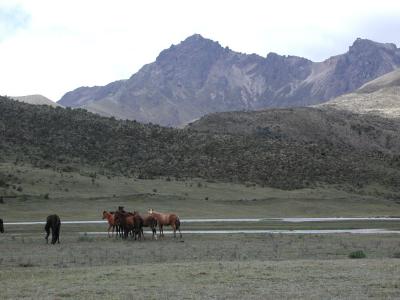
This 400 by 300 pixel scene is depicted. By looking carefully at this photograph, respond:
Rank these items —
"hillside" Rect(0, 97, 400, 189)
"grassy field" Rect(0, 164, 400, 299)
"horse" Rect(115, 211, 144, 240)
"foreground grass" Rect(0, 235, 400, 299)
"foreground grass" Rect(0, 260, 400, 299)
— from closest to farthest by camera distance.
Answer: "foreground grass" Rect(0, 260, 400, 299)
"foreground grass" Rect(0, 235, 400, 299)
"grassy field" Rect(0, 164, 400, 299)
"horse" Rect(115, 211, 144, 240)
"hillside" Rect(0, 97, 400, 189)

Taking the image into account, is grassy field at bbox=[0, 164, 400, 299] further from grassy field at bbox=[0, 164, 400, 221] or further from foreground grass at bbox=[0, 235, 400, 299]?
grassy field at bbox=[0, 164, 400, 221]

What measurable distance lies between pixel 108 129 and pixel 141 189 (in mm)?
34251

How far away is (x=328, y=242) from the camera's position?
29.5 metres

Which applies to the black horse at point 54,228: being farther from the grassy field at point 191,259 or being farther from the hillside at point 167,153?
the hillside at point 167,153

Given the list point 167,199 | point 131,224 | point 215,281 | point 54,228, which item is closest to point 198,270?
point 215,281

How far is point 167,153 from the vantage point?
89.1m

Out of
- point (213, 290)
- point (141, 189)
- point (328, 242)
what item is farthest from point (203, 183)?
point (213, 290)

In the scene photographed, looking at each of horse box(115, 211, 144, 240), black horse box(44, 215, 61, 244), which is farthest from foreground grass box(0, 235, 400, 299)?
horse box(115, 211, 144, 240)

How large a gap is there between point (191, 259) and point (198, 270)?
4421mm

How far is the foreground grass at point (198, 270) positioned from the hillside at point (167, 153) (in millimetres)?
47812

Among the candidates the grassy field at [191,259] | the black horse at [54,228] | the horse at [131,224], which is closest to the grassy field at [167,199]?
the grassy field at [191,259]

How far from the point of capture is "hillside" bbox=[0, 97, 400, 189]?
79.9 m

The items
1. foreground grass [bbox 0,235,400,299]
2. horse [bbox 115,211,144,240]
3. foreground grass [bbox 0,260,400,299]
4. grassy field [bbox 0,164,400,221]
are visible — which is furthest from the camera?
grassy field [bbox 0,164,400,221]

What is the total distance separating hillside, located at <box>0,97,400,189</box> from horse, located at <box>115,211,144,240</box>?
4165cm
